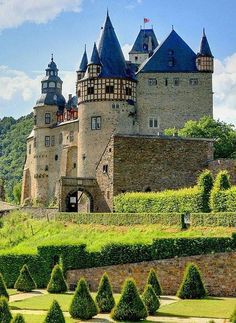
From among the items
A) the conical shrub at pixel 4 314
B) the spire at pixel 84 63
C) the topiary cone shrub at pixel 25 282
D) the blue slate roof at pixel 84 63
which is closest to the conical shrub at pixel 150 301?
the conical shrub at pixel 4 314

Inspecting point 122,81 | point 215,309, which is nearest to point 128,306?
point 215,309

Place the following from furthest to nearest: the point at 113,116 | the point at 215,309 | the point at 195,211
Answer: the point at 113,116 → the point at 195,211 → the point at 215,309

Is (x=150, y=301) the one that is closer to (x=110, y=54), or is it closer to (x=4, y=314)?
(x=4, y=314)

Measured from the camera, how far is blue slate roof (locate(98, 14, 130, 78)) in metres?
70.2

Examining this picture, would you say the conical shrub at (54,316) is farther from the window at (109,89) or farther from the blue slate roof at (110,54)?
the blue slate roof at (110,54)

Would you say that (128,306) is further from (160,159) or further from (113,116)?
(113,116)

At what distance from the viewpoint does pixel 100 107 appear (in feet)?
226

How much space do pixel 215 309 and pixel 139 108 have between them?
44007 millimetres

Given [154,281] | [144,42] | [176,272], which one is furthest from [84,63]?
[154,281]

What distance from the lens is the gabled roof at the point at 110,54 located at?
7025 centimetres

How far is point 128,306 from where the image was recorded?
28.3 meters

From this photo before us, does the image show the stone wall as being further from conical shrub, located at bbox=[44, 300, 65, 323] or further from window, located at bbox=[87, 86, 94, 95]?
window, located at bbox=[87, 86, 94, 95]

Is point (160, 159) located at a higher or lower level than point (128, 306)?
higher

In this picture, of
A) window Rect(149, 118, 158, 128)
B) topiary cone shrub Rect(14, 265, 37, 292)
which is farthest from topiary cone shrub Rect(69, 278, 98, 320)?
window Rect(149, 118, 158, 128)
